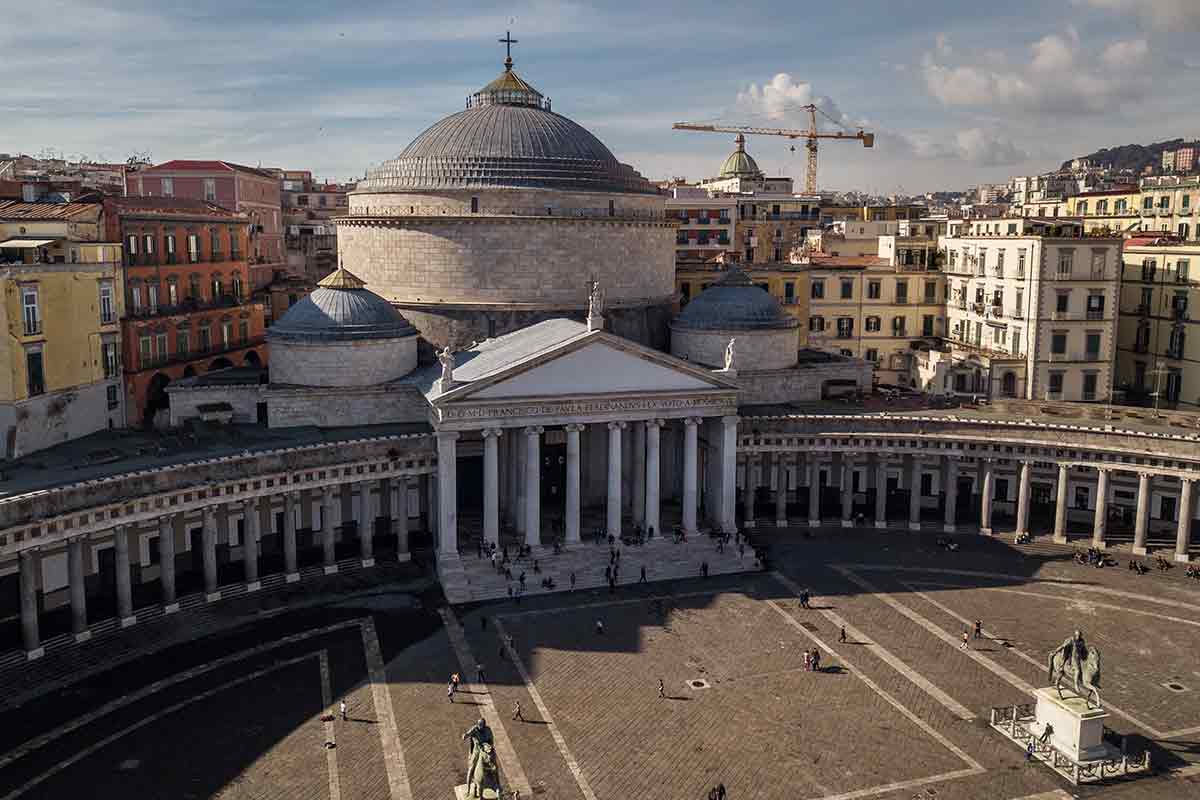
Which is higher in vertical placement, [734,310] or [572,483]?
[734,310]

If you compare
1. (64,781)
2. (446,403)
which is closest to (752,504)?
(446,403)

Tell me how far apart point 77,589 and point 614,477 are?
1038 inches

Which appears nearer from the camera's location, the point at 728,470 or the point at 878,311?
the point at 728,470

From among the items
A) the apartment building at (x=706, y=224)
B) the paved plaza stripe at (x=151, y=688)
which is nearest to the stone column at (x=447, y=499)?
the paved plaza stripe at (x=151, y=688)

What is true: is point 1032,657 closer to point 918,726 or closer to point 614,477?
point 918,726

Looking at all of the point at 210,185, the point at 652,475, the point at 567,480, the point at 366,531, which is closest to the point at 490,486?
the point at 567,480

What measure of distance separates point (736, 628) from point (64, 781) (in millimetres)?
27751

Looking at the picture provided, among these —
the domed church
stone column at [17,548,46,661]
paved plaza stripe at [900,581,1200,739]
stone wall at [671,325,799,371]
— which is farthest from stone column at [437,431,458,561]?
paved plaza stripe at [900,581,1200,739]

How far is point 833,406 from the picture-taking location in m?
65.8

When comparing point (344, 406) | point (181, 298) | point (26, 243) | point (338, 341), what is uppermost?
point (26, 243)

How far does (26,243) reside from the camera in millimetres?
52219

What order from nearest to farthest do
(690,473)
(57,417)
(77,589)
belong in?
(77,589) < (57,417) < (690,473)

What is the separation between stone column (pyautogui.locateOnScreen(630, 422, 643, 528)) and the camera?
58.0 meters

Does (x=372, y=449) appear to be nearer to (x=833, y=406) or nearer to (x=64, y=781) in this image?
(x=64, y=781)
